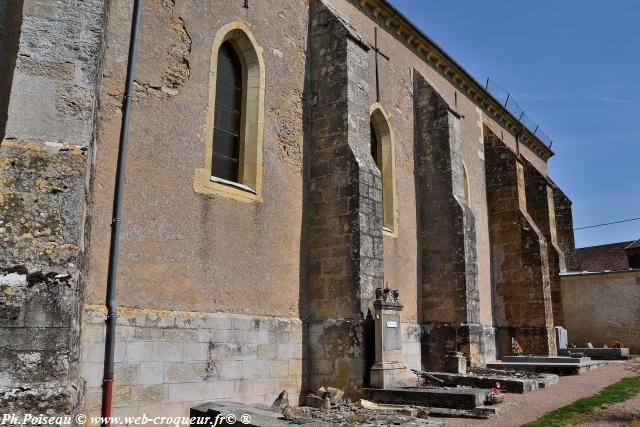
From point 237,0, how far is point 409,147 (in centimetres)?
658

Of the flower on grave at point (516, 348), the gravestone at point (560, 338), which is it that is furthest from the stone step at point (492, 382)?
the gravestone at point (560, 338)

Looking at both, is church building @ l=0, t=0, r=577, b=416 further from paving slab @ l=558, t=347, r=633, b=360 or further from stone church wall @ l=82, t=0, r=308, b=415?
paving slab @ l=558, t=347, r=633, b=360

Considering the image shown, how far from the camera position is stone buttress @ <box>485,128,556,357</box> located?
17.7 metres

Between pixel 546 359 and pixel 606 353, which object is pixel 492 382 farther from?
pixel 606 353

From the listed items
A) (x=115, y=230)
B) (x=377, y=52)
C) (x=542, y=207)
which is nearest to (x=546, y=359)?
(x=542, y=207)

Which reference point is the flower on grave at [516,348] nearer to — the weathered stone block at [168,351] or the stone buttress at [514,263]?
the stone buttress at [514,263]

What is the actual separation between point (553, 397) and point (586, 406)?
1595 millimetres

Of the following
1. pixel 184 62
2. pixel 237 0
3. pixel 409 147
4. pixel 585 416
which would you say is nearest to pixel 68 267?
pixel 184 62

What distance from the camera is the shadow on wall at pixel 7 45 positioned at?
6.17 meters

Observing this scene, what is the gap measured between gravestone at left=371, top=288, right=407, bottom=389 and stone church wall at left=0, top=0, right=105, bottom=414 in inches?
207

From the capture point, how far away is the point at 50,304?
17.6ft

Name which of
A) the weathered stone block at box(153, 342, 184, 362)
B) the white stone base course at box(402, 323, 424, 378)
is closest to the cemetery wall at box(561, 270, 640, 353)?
the white stone base course at box(402, 323, 424, 378)

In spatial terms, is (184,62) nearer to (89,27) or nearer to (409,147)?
(89,27)

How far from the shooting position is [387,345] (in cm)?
990
